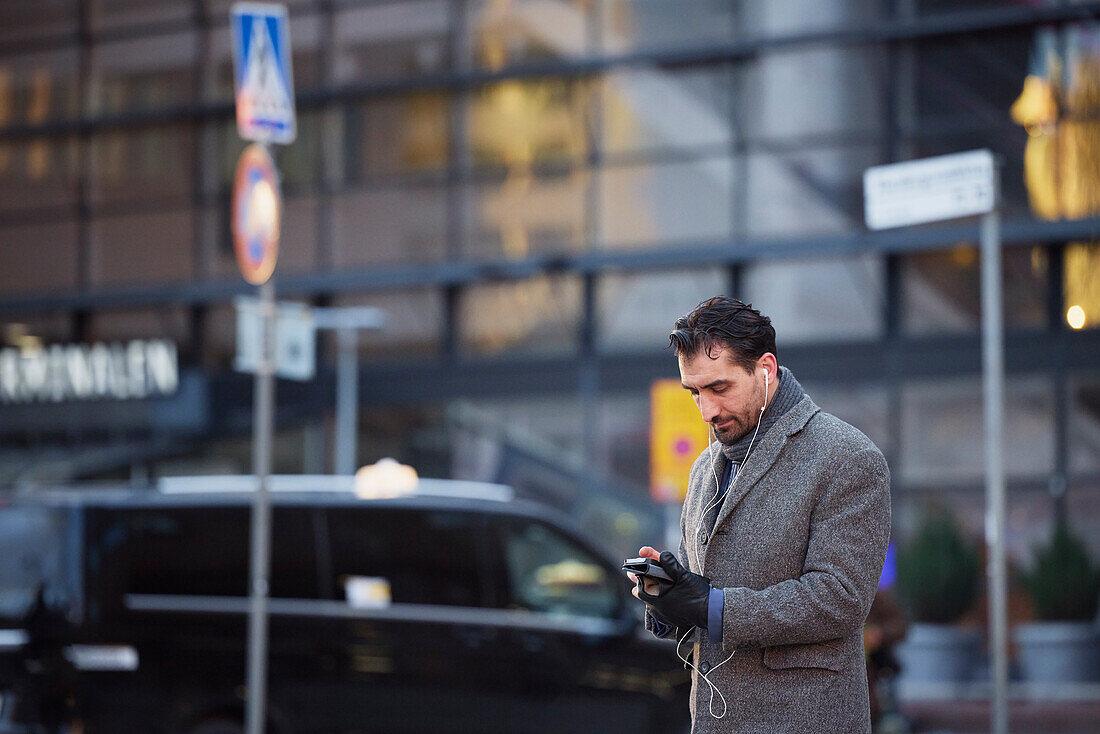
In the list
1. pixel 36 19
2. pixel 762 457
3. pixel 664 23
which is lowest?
pixel 762 457

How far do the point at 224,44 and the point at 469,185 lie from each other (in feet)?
15.5

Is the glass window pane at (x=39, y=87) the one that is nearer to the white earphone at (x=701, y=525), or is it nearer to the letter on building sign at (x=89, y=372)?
the letter on building sign at (x=89, y=372)

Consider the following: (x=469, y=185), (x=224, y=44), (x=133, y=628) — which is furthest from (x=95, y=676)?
(x=224, y=44)

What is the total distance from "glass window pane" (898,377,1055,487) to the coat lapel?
13427mm

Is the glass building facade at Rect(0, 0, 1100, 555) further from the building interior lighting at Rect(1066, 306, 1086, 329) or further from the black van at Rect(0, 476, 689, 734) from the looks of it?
the black van at Rect(0, 476, 689, 734)

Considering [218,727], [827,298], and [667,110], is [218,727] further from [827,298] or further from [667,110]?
[667,110]

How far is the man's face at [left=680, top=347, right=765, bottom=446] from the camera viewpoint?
10.6ft

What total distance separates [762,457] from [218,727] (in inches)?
236

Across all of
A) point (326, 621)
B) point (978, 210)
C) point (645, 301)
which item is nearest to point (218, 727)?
point (326, 621)

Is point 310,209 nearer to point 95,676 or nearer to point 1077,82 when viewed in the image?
point 1077,82

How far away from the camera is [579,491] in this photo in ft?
58.1

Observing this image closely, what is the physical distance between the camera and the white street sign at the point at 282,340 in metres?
7.76

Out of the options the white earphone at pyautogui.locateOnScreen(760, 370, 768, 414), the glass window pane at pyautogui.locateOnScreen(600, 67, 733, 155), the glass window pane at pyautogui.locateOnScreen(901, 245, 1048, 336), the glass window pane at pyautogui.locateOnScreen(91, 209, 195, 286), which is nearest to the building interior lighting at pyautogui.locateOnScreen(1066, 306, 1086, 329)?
the white earphone at pyautogui.locateOnScreen(760, 370, 768, 414)

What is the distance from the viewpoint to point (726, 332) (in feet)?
10.5
